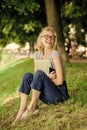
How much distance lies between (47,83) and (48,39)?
0.88m

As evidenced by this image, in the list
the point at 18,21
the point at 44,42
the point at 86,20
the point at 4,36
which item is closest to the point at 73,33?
the point at 86,20

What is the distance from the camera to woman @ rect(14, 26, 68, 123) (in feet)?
26.0

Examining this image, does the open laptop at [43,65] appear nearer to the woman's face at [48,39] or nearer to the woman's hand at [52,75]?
the woman's hand at [52,75]

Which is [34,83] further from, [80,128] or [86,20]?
[86,20]

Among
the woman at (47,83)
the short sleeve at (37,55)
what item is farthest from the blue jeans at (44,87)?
the short sleeve at (37,55)

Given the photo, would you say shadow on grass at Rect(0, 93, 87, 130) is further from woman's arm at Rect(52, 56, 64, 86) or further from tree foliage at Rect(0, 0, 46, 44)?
tree foliage at Rect(0, 0, 46, 44)

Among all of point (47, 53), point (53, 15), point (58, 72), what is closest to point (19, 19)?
point (53, 15)

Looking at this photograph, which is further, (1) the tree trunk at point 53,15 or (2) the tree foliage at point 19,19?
(1) the tree trunk at point 53,15

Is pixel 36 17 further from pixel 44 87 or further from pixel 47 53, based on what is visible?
pixel 44 87

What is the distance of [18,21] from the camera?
24750 millimetres

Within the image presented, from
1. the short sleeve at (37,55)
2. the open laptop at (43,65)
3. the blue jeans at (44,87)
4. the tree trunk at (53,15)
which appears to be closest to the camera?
the blue jeans at (44,87)

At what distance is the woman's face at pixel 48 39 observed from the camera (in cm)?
835

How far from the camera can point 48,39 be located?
8.36 metres

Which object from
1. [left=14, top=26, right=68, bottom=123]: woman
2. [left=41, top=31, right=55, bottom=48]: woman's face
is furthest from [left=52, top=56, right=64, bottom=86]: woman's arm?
[left=41, top=31, right=55, bottom=48]: woman's face
